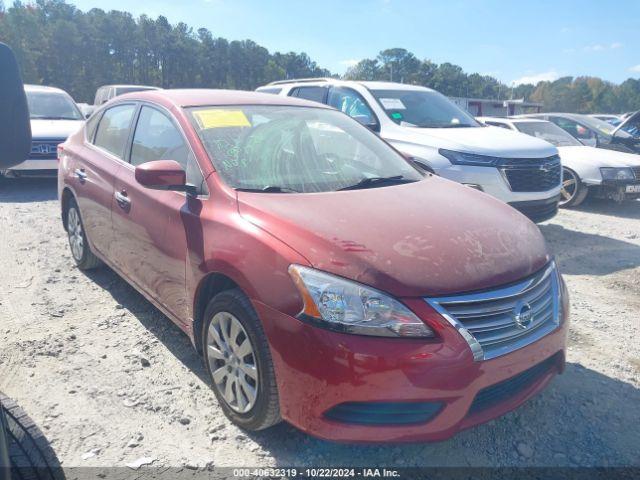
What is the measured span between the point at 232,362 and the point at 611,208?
26.1 feet

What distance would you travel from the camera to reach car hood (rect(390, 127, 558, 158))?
5812 mm

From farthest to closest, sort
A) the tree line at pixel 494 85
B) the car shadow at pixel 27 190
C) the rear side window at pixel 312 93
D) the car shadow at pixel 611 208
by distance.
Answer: the tree line at pixel 494 85, the car shadow at pixel 611 208, the car shadow at pixel 27 190, the rear side window at pixel 312 93

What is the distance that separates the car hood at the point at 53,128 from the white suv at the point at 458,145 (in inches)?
173

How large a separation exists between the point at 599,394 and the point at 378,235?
176 centimetres

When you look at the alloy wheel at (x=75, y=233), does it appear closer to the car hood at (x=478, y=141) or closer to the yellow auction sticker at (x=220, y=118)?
the yellow auction sticker at (x=220, y=118)

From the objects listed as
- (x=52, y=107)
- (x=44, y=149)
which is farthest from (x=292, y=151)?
(x=52, y=107)

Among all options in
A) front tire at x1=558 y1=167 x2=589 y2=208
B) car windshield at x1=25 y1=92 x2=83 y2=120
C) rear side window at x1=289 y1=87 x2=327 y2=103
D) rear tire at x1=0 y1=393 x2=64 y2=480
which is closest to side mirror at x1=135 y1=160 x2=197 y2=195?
rear tire at x1=0 y1=393 x2=64 y2=480

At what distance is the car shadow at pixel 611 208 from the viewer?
26.5 ft

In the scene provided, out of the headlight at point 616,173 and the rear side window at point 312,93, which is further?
the headlight at point 616,173

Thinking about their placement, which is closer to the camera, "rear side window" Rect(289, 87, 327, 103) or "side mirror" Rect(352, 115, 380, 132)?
"side mirror" Rect(352, 115, 380, 132)

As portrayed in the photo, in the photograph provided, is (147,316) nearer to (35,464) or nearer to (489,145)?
(35,464)

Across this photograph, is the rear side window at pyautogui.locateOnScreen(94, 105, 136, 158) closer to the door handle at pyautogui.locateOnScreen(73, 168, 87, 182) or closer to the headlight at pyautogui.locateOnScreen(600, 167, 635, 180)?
the door handle at pyautogui.locateOnScreen(73, 168, 87, 182)

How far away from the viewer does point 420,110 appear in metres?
6.99

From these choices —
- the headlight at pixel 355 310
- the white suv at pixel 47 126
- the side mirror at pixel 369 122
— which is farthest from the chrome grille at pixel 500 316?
the white suv at pixel 47 126
